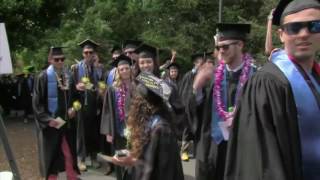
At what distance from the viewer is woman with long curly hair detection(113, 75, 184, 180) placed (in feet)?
14.7

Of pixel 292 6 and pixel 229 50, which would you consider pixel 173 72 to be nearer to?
pixel 229 50

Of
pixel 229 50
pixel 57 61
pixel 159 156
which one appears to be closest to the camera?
pixel 159 156

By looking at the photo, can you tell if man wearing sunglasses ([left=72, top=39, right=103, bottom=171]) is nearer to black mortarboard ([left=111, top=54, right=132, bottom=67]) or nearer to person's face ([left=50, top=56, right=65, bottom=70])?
person's face ([left=50, top=56, right=65, bottom=70])

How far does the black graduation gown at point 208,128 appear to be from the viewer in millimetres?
5340

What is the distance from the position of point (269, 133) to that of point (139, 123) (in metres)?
1.93

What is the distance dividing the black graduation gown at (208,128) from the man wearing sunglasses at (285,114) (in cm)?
234

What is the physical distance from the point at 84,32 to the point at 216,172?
57.1ft

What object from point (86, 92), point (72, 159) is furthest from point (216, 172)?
point (86, 92)

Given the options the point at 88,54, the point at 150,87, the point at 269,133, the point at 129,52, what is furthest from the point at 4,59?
the point at 88,54

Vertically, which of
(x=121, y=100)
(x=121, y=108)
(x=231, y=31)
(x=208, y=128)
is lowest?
(x=121, y=108)

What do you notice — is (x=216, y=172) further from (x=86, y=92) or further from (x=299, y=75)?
(x=86, y=92)

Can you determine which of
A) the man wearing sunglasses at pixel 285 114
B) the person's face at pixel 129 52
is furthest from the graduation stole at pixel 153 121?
the person's face at pixel 129 52

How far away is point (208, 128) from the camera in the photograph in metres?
5.47

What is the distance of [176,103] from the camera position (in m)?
6.58
